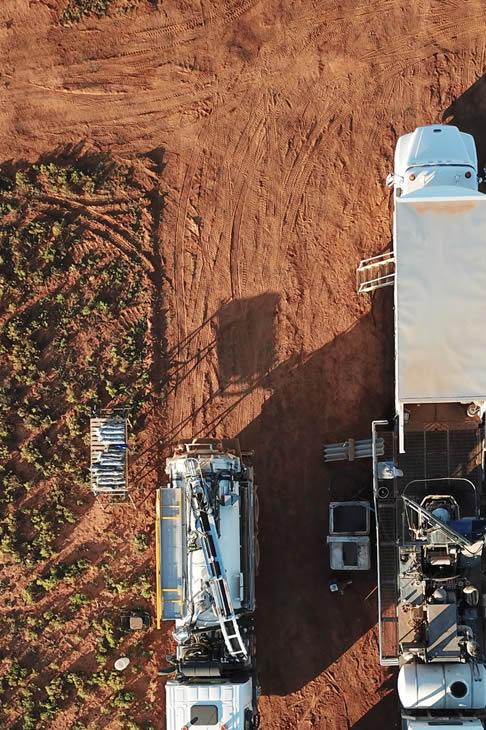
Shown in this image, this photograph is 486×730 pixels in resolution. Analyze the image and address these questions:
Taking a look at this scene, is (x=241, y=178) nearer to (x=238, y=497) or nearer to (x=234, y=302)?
(x=234, y=302)

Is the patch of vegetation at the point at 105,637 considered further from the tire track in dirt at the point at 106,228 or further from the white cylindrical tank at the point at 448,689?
the tire track in dirt at the point at 106,228

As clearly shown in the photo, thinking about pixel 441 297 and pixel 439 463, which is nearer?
pixel 441 297

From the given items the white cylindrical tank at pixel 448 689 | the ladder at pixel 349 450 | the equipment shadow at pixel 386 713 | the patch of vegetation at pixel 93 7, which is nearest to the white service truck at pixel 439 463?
the white cylindrical tank at pixel 448 689

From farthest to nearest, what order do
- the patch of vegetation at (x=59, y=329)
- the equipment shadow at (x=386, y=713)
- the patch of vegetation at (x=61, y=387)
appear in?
the patch of vegetation at (x=59, y=329) → the patch of vegetation at (x=61, y=387) → the equipment shadow at (x=386, y=713)

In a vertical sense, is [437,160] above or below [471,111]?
below

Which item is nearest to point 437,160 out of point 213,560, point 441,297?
point 441,297

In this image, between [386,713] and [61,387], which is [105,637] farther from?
[386,713]

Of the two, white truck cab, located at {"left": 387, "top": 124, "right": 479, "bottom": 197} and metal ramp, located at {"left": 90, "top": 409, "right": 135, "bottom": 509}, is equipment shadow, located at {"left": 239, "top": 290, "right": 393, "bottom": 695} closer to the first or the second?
white truck cab, located at {"left": 387, "top": 124, "right": 479, "bottom": 197}
